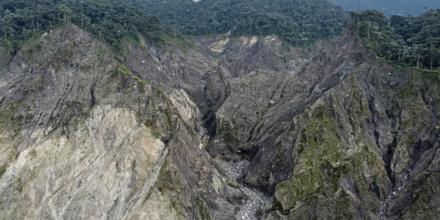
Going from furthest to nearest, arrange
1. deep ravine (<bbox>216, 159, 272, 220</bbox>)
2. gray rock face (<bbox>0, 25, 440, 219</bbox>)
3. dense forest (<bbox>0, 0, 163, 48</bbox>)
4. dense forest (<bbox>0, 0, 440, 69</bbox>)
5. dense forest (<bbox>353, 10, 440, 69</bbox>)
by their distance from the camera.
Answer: dense forest (<bbox>0, 0, 163, 48</bbox>), dense forest (<bbox>0, 0, 440, 69</bbox>), dense forest (<bbox>353, 10, 440, 69</bbox>), deep ravine (<bbox>216, 159, 272, 220</bbox>), gray rock face (<bbox>0, 25, 440, 219</bbox>)

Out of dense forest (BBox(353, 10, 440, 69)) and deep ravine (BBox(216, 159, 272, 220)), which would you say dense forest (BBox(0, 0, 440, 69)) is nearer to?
dense forest (BBox(353, 10, 440, 69))

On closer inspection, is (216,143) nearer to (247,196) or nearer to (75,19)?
(247,196)

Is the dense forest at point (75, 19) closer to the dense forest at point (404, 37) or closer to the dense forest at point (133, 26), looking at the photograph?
the dense forest at point (133, 26)

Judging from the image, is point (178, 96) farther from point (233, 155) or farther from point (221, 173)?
point (221, 173)

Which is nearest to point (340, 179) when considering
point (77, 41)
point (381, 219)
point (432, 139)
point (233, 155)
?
point (381, 219)

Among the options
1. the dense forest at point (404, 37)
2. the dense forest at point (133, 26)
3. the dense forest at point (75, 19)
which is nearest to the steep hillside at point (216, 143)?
the dense forest at point (404, 37)

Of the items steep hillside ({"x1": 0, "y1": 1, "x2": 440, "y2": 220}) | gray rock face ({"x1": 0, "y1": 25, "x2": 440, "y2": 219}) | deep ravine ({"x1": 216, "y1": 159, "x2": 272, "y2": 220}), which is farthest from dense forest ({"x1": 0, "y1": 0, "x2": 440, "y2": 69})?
deep ravine ({"x1": 216, "y1": 159, "x2": 272, "y2": 220})
